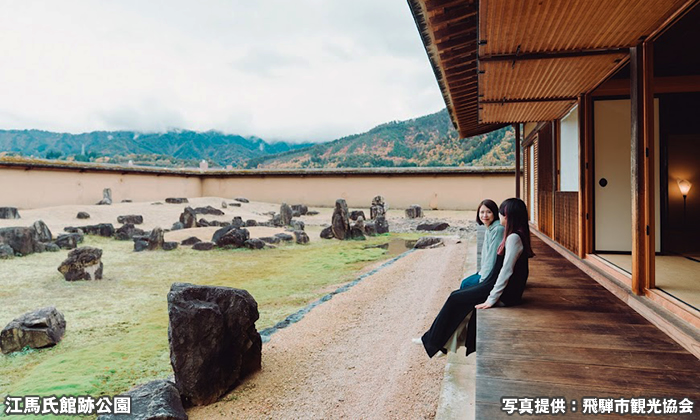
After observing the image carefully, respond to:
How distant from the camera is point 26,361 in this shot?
184 inches

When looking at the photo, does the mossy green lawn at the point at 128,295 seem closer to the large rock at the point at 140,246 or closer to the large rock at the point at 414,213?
the large rock at the point at 140,246

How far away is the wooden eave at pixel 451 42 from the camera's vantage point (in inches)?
153

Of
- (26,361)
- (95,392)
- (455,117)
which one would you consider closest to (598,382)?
(95,392)

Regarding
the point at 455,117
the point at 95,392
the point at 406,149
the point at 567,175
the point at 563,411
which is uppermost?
→ the point at 406,149

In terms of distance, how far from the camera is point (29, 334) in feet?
16.3

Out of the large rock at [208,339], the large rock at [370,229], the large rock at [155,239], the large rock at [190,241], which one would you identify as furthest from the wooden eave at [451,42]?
the large rock at [370,229]

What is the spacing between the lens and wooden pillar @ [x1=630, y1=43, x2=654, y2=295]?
11.4 feet

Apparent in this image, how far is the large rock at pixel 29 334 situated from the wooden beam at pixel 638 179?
588cm

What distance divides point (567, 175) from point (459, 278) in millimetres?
2441

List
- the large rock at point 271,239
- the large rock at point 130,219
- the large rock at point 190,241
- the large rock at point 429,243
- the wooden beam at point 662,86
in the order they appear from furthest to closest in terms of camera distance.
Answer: the large rock at point 130,219 → the large rock at point 271,239 → the large rock at point 190,241 → the large rock at point 429,243 → the wooden beam at point 662,86

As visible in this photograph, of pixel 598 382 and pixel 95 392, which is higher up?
pixel 598 382

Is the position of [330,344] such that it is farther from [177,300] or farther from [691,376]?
[691,376]

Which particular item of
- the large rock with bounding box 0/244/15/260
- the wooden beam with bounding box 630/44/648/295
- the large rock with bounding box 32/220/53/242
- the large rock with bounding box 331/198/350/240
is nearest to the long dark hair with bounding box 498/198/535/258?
the wooden beam with bounding box 630/44/648/295

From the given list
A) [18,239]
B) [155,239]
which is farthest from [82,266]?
[18,239]
